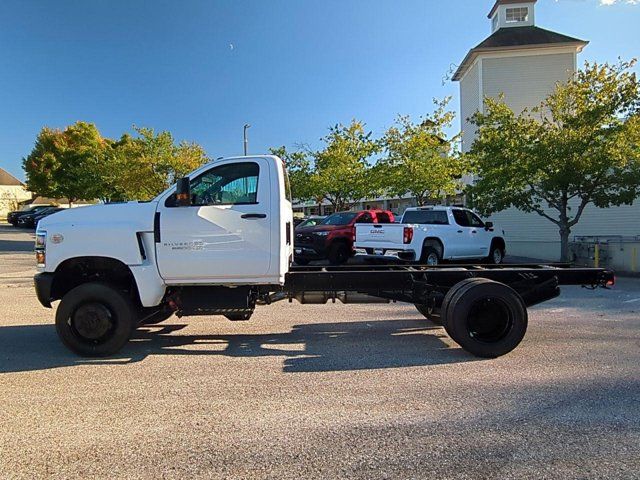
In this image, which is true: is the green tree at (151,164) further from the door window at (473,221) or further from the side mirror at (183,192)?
the side mirror at (183,192)

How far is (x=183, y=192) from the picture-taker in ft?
19.1

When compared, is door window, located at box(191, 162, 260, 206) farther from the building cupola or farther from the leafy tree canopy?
the building cupola

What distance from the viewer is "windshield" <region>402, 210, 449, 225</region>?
15.3 m

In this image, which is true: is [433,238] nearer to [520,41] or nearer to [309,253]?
[309,253]

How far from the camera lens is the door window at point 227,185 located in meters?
6.04

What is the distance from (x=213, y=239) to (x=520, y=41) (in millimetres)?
28735

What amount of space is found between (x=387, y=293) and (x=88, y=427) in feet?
13.0

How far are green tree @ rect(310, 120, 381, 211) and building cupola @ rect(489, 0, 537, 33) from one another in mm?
11535

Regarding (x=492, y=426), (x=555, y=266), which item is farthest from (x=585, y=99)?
(x=492, y=426)

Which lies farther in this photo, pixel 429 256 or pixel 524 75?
pixel 524 75

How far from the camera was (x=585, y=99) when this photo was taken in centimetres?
1546

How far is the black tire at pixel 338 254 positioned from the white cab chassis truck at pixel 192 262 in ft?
32.6

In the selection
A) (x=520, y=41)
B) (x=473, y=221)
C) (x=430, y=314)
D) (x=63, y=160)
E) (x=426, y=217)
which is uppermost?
(x=520, y=41)

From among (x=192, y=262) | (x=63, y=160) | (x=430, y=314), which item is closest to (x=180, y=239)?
(x=192, y=262)
